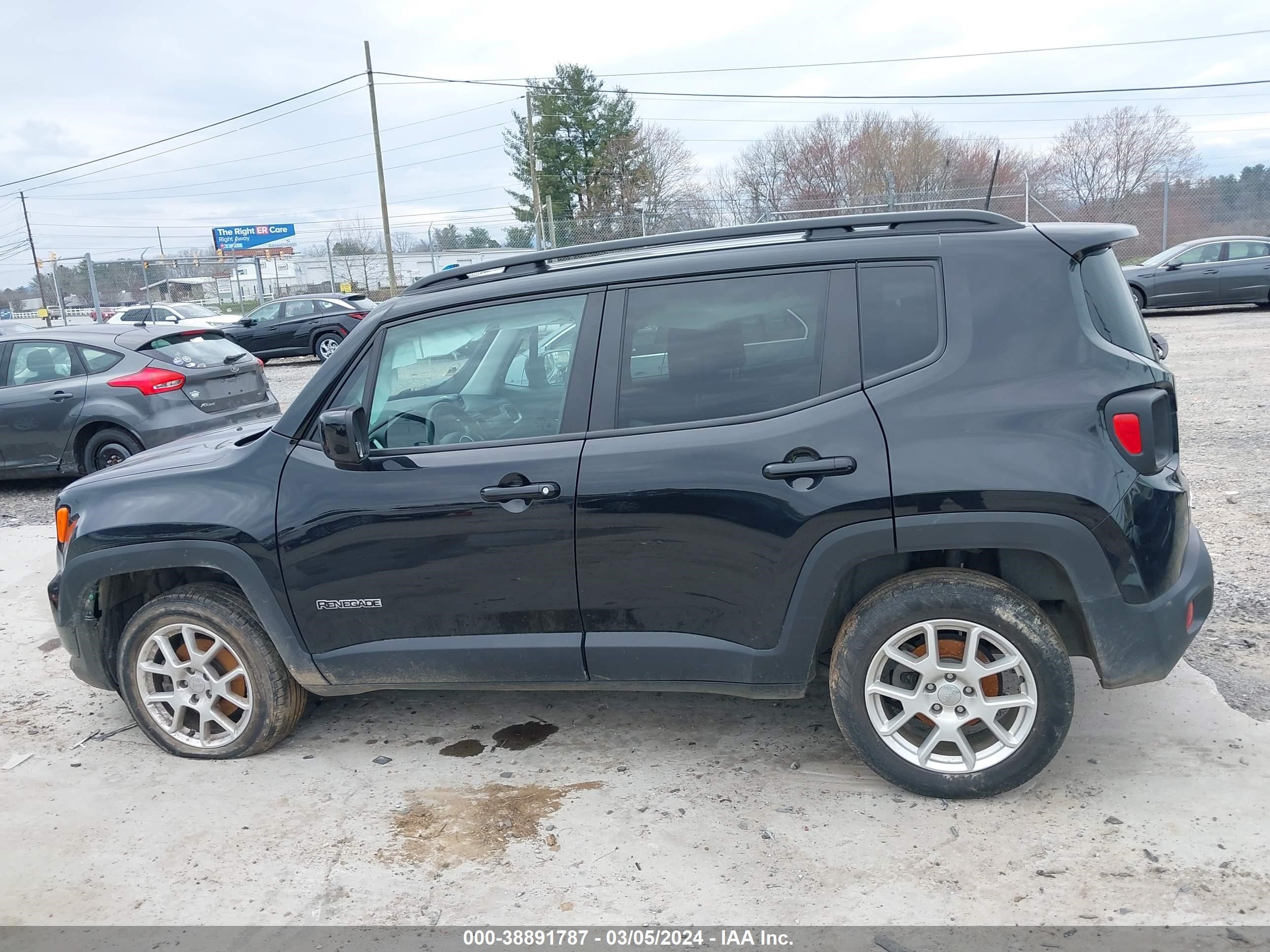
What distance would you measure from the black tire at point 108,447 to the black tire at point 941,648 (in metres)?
7.74

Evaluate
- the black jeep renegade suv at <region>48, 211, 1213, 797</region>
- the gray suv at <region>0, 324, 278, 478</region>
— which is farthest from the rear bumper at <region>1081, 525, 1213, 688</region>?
the gray suv at <region>0, 324, 278, 478</region>

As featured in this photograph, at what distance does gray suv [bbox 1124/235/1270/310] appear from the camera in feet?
56.6

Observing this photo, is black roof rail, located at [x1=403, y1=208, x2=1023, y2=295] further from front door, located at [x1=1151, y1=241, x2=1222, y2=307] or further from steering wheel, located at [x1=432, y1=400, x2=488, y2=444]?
front door, located at [x1=1151, y1=241, x2=1222, y2=307]

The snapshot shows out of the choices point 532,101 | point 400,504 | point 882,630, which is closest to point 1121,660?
point 882,630

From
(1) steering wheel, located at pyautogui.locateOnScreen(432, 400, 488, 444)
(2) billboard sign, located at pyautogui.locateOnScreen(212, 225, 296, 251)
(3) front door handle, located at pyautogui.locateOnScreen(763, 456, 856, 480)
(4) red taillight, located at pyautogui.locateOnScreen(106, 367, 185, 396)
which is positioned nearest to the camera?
(3) front door handle, located at pyautogui.locateOnScreen(763, 456, 856, 480)

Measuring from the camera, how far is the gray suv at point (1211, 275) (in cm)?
1725

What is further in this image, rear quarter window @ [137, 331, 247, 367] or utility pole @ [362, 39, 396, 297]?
utility pole @ [362, 39, 396, 297]

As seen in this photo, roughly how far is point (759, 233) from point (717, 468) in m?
0.95

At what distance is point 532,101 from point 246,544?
134ft

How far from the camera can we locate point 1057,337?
311 centimetres

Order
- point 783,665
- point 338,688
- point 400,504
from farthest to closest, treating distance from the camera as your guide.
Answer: point 338,688, point 400,504, point 783,665

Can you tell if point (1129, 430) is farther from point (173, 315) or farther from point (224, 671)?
point (173, 315)

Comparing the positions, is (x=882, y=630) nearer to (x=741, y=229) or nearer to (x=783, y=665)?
(x=783, y=665)

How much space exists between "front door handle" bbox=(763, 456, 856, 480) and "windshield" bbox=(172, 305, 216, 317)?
33.2m
